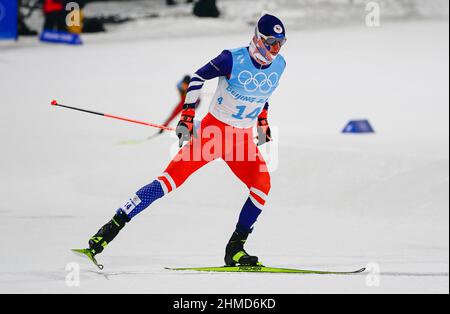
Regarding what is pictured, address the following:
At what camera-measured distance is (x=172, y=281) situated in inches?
277

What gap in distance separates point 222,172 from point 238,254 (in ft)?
→ 22.9

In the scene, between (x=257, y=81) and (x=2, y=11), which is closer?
(x=257, y=81)

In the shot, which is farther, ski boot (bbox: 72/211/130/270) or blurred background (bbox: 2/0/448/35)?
blurred background (bbox: 2/0/448/35)

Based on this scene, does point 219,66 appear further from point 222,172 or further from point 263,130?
point 222,172

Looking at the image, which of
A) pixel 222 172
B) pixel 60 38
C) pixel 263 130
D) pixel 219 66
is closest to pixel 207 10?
pixel 60 38

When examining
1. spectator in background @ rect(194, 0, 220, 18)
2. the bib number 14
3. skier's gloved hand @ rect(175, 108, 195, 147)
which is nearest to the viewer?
skier's gloved hand @ rect(175, 108, 195, 147)

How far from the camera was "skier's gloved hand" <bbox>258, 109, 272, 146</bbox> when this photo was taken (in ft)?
22.6

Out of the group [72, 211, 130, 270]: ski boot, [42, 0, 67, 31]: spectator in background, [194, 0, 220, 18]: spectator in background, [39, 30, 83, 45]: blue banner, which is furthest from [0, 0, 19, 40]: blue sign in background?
[72, 211, 130, 270]: ski boot

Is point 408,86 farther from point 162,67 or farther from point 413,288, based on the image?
point 413,288

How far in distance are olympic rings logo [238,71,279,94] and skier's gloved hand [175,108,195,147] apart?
43cm

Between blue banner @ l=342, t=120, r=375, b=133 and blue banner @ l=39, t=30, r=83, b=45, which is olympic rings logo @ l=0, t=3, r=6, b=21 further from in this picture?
blue banner @ l=342, t=120, r=375, b=133

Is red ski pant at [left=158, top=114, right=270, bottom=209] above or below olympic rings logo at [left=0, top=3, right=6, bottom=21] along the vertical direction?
above

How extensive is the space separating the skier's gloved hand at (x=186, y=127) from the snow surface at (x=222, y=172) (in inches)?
44.1

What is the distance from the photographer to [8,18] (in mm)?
24000
